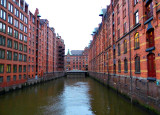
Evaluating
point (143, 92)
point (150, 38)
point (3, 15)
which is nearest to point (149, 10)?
point (150, 38)

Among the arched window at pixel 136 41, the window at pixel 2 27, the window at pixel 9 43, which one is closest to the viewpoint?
the arched window at pixel 136 41

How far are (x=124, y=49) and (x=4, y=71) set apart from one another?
21.2 m

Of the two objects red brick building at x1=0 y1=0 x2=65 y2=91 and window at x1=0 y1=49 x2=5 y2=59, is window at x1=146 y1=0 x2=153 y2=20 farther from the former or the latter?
window at x1=0 y1=49 x2=5 y2=59

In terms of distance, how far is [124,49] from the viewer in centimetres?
2202

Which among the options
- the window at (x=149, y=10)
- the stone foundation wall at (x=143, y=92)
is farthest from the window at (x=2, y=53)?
the window at (x=149, y=10)

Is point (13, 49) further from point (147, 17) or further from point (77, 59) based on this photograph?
point (77, 59)

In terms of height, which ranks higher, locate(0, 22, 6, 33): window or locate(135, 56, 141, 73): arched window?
locate(0, 22, 6, 33): window

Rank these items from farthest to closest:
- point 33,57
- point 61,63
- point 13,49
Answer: point 61,63 < point 33,57 < point 13,49

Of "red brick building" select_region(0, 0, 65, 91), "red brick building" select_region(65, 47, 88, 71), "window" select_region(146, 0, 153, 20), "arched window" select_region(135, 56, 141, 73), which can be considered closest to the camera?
"window" select_region(146, 0, 153, 20)

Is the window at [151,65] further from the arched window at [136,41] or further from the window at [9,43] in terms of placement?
the window at [9,43]

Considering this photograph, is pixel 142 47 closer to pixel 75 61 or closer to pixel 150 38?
pixel 150 38

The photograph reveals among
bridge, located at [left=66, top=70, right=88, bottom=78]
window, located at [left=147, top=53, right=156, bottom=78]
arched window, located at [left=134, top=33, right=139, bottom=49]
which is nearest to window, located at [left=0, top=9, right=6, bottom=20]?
arched window, located at [left=134, top=33, right=139, bottom=49]

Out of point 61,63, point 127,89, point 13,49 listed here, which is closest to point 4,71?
point 13,49

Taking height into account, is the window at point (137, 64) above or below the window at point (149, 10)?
below
